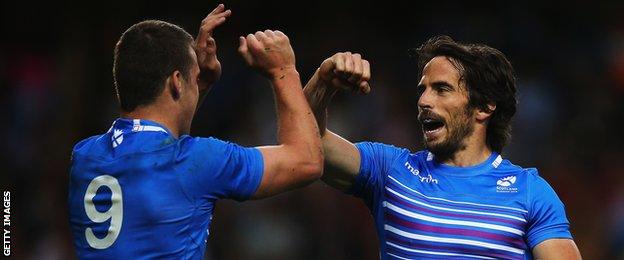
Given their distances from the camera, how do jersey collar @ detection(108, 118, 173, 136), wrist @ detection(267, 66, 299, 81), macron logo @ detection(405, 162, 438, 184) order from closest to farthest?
jersey collar @ detection(108, 118, 173, 136) < wrist @ detection(267, 66, 299, 81) < macron logo @ detection(405, 162, 438, 184)

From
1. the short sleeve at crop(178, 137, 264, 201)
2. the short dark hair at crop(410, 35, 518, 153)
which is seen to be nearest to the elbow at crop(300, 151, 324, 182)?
the short sleeve at crop(178, 137, 264, 201)

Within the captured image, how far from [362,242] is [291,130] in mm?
5434

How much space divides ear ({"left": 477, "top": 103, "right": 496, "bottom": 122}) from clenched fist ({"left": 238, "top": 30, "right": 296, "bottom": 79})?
1.43 metres

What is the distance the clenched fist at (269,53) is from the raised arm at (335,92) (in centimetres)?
36

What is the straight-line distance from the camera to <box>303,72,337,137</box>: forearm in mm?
5109

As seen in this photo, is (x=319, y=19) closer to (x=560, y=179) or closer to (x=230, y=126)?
(x=230, y=126)

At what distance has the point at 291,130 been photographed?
4.32 meters

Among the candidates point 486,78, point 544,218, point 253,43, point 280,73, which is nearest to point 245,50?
point 253,43

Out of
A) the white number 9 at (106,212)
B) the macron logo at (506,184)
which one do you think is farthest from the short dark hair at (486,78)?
the white number 9 at (106,212)

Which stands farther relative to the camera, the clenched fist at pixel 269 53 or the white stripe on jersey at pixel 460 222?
the white stripe on jersey at pixel 460 222

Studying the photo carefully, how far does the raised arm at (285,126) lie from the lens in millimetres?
4254

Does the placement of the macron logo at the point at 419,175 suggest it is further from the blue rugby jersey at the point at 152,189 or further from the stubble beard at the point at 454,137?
the blue rugby jersey at the point at 152,189

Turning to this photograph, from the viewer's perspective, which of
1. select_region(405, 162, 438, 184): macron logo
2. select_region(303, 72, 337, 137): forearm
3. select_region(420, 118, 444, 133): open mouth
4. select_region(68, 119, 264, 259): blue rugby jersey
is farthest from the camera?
select_region(420, 118, 444, 133): open mouth

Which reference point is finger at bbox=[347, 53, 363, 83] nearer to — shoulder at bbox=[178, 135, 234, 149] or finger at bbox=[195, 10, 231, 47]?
finger at bbox=[195, 10, 231, 47]
